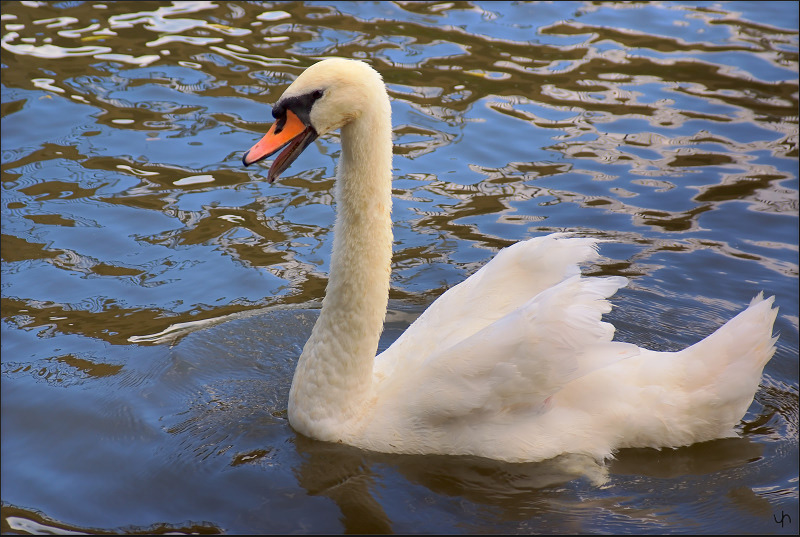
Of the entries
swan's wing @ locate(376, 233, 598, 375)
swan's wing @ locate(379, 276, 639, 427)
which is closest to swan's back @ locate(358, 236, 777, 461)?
swan's wing @ locate(379, 276, 639, 427)

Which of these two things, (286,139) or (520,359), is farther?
(286,139)

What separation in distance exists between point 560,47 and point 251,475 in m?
8.20

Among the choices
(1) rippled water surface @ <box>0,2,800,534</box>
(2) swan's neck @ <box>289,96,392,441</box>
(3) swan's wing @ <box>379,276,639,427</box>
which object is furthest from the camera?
(2) swan's neck @ <box>289,96,392,441</box>

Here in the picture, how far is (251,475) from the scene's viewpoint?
513cm

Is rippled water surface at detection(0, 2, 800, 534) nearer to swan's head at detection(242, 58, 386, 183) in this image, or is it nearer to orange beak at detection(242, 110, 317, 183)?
orange beak at detection(242, 110, 317, 183)

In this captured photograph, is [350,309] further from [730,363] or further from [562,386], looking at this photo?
[730,363]

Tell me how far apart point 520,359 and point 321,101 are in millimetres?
1646

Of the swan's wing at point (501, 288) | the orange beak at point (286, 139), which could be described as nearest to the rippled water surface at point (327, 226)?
the swan's wing at point (501, 288)

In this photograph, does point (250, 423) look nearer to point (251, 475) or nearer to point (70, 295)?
point (251, 475)

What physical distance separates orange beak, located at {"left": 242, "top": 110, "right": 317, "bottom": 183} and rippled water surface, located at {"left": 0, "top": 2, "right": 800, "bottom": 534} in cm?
152

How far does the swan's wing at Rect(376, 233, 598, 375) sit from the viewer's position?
18.1ft

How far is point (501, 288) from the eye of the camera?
5613 mm

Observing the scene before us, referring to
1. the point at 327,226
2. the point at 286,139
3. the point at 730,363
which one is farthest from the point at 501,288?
the point at 327,226

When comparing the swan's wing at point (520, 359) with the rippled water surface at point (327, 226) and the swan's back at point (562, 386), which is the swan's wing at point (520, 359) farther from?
the rippled water surface at point (327, 226)
